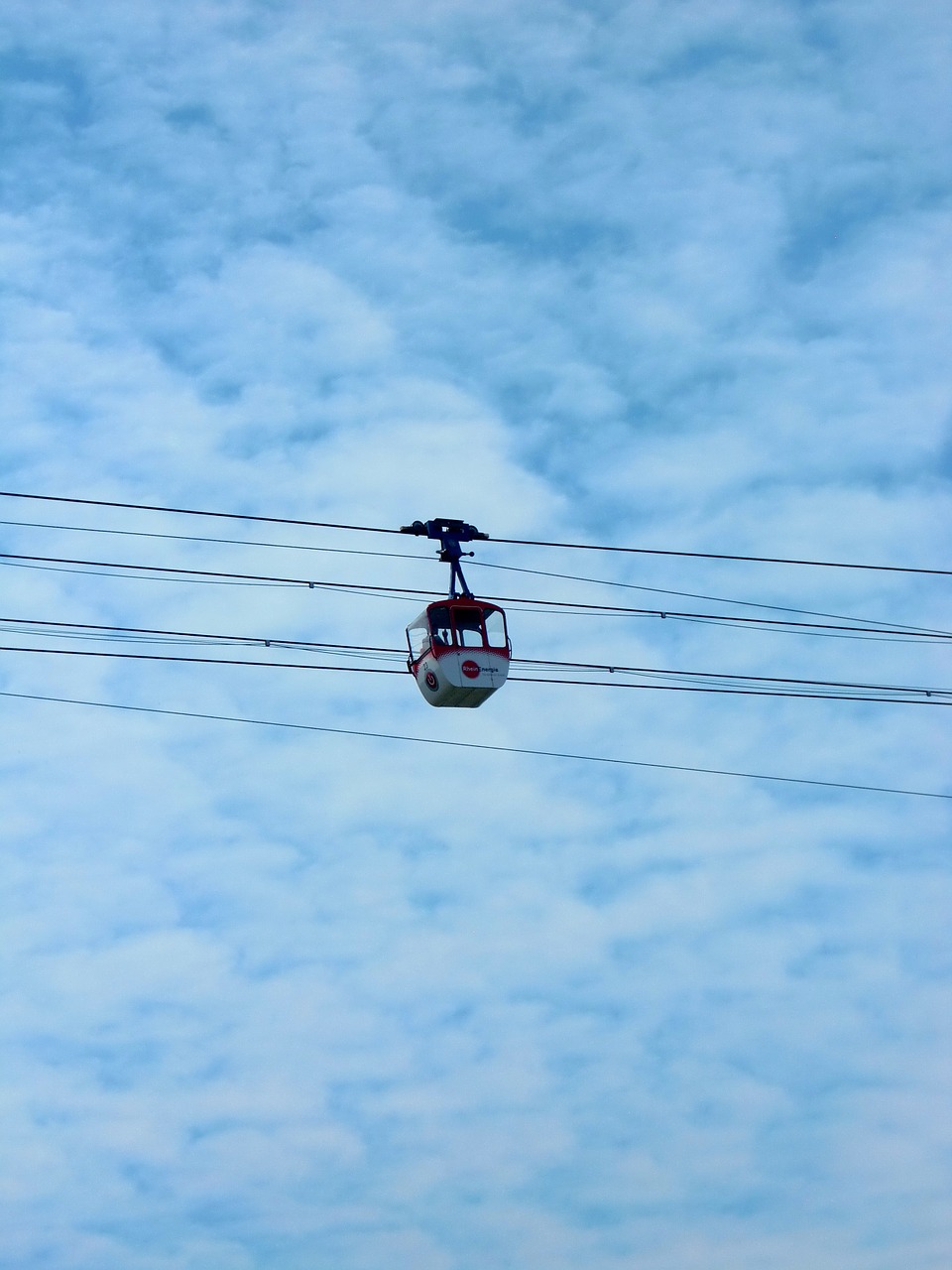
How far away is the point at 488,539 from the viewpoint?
4119 centimetres

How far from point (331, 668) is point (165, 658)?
127 inches

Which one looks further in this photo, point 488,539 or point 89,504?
point 488,539

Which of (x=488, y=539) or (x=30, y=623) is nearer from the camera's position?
(x=30, y=623)

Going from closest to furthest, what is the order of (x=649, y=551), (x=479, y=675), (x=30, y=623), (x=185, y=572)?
(x=30, y=623), (x=185, y=572), (x=649, y=551), (x=479, y=675)

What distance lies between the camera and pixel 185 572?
1459 inches

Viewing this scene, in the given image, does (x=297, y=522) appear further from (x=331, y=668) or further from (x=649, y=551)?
(x=649, y=551)

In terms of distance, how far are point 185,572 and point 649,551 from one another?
8.62 meters

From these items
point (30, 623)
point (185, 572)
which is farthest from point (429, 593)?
point (30, 623)

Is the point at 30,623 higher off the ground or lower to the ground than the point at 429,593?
lower

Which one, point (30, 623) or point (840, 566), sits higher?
point (840, 566)

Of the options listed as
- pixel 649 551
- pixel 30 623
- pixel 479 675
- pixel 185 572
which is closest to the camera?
pixel 30 623

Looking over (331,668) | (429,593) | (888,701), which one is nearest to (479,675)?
(429,593)

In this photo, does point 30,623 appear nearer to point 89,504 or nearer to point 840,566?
point 89,504

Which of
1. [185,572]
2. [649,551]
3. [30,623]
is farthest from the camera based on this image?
[649,551]
